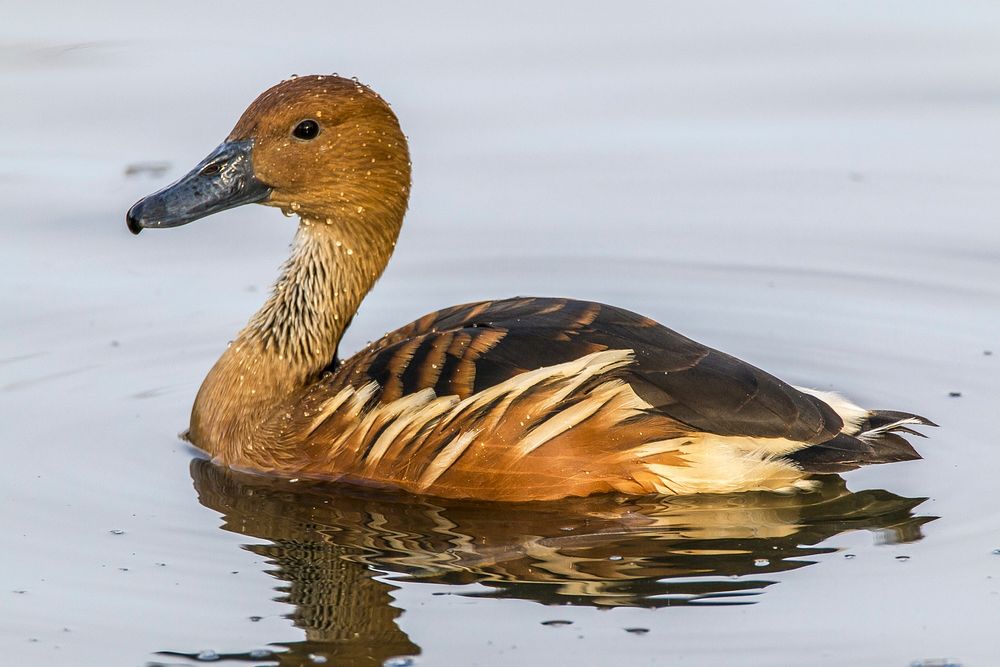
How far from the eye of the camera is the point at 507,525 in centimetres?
729

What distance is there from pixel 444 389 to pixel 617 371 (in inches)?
29.9

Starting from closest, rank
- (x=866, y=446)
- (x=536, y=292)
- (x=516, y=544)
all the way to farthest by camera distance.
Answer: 1. (x=516, y=544)
2. (x=866, y=446)
3. (x=536, y=292)

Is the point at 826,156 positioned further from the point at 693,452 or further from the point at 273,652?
the point at 273,652

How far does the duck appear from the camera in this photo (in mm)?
7414

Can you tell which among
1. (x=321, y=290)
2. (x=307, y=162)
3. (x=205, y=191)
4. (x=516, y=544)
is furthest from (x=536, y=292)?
(x=516, y=544)

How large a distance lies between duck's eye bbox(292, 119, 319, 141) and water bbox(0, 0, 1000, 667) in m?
1.59

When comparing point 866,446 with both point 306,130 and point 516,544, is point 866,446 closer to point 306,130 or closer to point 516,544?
point 516,544

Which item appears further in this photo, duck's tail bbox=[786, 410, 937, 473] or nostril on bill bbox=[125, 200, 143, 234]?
nostril on bill bbox=[125, 200, 143, 234]

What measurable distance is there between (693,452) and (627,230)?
3.58 meters

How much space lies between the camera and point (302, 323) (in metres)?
8.37

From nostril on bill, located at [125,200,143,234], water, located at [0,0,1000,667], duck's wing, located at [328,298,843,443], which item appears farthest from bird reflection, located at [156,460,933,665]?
nostril on bill, located at [125,200,143,234]

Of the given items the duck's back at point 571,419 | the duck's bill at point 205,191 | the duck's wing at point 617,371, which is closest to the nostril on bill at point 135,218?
the duck's bill at point 205,191

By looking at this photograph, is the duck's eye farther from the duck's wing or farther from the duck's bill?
the duck's wing

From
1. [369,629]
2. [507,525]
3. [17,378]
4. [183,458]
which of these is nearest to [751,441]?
[507,525]
